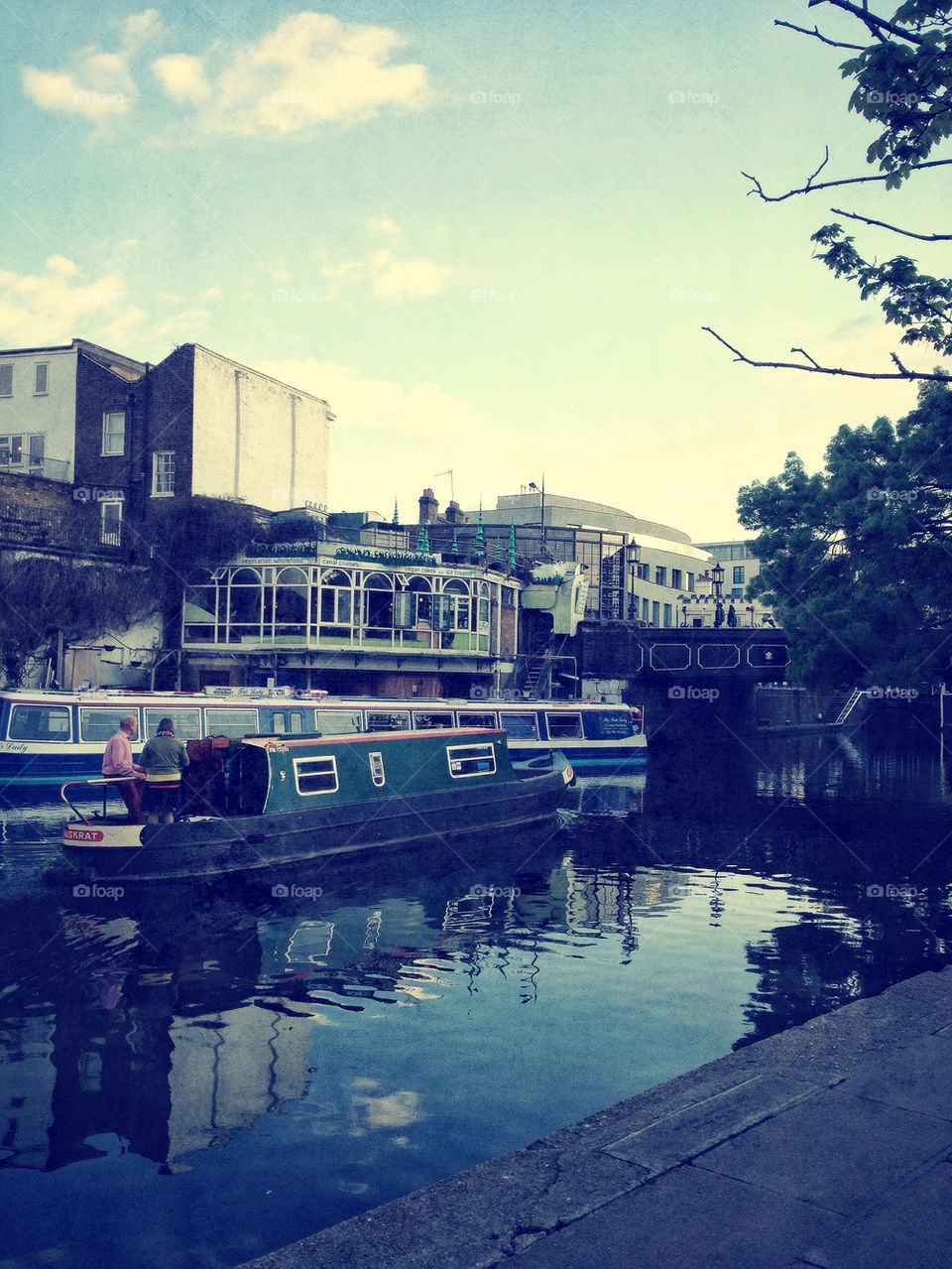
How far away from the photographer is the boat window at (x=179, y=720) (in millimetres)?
27156

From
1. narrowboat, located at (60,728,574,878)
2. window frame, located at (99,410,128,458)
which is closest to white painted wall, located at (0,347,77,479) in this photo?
window frame, located at (99,410,128,458)

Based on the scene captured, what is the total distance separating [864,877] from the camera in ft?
68.9

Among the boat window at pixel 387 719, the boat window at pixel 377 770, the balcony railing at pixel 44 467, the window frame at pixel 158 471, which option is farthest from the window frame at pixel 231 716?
the balcony railing at pixel 44 467

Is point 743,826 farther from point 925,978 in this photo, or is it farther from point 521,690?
point 521,690

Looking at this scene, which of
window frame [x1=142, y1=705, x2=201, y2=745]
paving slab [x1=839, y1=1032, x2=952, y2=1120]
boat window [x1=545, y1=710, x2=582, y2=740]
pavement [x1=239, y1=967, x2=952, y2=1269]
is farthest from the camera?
boat window [x1=545, y1=710, x2=582, y2=740]

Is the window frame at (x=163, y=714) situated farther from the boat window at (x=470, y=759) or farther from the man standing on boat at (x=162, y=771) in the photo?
the man standing on boat at (x=162, y=771)

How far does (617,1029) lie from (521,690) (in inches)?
1516

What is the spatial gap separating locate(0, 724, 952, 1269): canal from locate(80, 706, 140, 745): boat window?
8.40 feet

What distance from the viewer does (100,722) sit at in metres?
27.0

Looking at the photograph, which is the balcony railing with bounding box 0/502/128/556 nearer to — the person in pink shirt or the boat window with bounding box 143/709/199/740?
the boat window with bounding box 143/709/199/740

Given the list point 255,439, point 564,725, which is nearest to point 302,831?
point 564,725

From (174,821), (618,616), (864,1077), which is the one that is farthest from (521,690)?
(864,1077)

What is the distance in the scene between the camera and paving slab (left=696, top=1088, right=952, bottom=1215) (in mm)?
5980

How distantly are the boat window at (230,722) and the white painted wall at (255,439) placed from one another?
18.5 m
